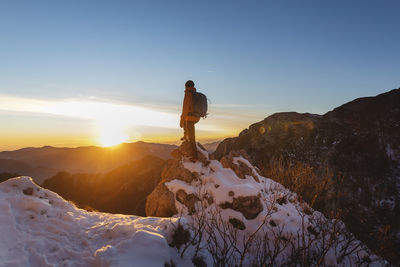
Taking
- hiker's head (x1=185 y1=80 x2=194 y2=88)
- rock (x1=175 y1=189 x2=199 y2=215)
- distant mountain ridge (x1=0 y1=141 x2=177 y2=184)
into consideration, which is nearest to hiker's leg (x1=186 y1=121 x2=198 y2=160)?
hiker's head (x1=185 y1=80 x2=194 y2=88)

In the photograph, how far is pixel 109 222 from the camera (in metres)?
5.22

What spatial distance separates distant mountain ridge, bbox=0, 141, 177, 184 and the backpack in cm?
8359

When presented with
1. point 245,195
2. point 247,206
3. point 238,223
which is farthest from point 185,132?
point 238,223

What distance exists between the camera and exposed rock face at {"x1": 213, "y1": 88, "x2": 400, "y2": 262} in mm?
16359

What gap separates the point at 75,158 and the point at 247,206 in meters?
135

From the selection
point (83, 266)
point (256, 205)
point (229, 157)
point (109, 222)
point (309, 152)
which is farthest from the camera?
point (309, 152)

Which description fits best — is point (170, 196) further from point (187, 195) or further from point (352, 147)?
point (352, 147)

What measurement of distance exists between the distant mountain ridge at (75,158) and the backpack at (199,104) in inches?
3291

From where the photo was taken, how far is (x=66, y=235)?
445cm

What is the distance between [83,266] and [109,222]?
1.58 m

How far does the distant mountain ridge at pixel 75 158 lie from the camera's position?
96375 millimetres

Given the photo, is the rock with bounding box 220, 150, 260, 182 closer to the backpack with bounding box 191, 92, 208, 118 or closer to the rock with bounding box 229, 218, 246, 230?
the rock with bounding box 229, 218, 246, 230

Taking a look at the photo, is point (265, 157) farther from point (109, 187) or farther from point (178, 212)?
point (109, 187)

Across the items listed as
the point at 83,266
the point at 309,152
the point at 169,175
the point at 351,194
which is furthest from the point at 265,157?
the point at 83,266
